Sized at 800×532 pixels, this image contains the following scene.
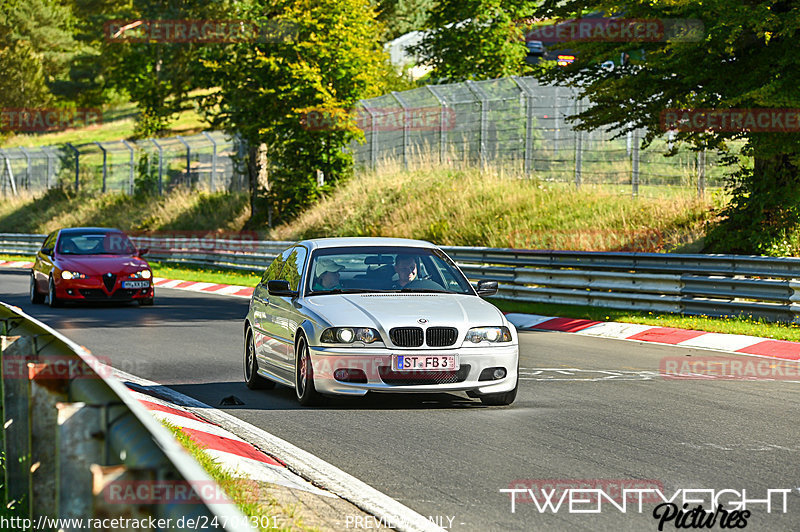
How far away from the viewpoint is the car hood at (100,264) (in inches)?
848

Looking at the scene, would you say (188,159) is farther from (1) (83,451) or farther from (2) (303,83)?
(1) (83,451)

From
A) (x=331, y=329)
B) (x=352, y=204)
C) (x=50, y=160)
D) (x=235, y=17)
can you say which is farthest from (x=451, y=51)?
(x=331, y=329)

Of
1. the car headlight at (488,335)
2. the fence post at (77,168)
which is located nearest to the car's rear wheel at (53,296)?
the car headlight at (488,335)

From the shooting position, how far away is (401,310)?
966cm

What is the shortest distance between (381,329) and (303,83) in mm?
27051

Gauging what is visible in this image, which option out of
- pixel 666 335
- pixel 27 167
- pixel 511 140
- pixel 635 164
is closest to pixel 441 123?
pixel 511 140

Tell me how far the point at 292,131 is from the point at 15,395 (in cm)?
3151

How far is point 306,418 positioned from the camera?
9281 millimetres

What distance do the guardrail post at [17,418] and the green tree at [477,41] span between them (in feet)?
139

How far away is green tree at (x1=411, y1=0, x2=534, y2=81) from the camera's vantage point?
155ft

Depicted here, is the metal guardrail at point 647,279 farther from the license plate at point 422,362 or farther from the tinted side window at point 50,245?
the license plate at point 422,362

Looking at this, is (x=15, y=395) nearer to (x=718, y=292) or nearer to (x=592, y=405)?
(x=592, y=405)

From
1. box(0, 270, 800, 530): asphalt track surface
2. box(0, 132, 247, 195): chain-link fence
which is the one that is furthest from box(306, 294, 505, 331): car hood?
box(0, 132, 247, 195): chain-link fence

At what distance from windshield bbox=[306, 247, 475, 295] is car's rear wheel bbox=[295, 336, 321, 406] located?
77 cm
